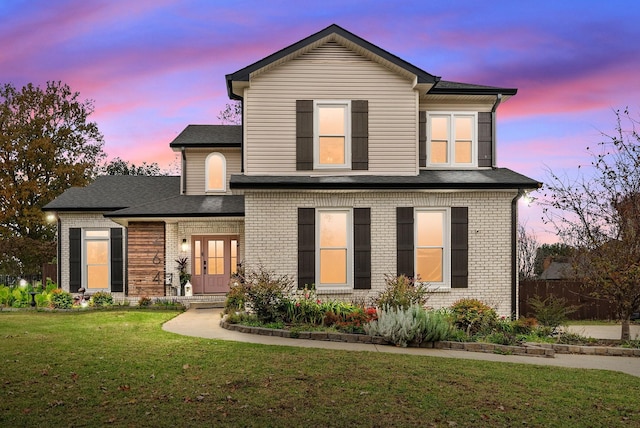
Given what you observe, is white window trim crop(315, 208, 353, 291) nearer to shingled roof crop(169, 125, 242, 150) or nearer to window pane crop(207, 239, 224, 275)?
window pane crop(207, 239, 224, 275)

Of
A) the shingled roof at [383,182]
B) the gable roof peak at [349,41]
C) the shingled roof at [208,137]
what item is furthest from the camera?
the shingled roof at [208,137]

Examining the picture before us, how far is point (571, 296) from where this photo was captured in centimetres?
1739

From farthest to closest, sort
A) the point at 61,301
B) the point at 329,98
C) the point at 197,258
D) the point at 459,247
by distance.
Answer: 1. the point at 197,258
2. the point at 61,301
3. the point at 329,98
4. the point at 459,247

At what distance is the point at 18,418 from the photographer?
5.46 meters

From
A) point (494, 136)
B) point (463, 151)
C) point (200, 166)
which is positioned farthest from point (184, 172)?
point (494, 136)

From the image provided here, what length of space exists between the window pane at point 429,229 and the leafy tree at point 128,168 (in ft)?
115

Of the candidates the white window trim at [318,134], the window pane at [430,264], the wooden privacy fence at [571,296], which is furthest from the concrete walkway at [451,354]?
the wooden privacy fence at [571,296]

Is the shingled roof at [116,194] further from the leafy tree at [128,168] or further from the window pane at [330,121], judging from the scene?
the leafy tree at [128,168]

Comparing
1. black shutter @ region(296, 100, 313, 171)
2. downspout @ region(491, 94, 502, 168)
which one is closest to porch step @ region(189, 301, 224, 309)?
black shutter @ region(296, 100, 313, 171)

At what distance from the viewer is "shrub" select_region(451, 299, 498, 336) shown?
10.8 metres

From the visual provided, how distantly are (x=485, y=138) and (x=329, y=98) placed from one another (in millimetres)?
4586

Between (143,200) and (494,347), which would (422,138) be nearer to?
(494,347)

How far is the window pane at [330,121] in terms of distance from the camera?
549 inches

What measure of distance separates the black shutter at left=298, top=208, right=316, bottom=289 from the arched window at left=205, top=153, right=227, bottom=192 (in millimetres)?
7105
